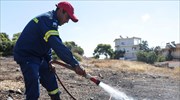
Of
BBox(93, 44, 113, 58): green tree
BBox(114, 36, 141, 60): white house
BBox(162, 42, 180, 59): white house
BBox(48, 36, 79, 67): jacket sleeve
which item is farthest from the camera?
BBox(114, 36, 141, 60): white house

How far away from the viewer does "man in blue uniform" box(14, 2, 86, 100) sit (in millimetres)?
4871

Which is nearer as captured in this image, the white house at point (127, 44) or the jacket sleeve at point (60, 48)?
the jacket sleeve at point (60, 48)

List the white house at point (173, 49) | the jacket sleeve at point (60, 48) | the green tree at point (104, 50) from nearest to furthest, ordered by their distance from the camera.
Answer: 1. the jacket sleeve at point (60, 48)
2. the green tree at point (104, 50)
3. the white house at point (173, 49)

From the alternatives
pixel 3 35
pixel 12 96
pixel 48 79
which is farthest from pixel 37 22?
pixel 3 35

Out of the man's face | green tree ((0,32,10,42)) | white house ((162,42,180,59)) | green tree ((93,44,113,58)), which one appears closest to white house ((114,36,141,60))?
white house ((162,42,180,59))

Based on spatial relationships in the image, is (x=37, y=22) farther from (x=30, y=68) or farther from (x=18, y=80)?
(x=18, y=80)

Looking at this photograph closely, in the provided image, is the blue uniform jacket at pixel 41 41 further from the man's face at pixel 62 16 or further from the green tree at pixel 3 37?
the green tree at pixel 3 37

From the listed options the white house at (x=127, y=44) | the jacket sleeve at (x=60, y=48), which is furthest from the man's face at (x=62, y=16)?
the white house at (x=127, y=44)

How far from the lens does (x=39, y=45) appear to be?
5168 millimetres

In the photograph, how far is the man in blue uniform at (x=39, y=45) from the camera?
4871 mm

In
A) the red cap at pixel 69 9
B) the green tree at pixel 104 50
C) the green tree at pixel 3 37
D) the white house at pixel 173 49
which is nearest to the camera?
the red cap at pixel 69 9

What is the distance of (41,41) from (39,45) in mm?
74

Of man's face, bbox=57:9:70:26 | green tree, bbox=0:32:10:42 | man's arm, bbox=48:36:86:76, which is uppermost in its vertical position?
green tree, bbox=0:32:10:42

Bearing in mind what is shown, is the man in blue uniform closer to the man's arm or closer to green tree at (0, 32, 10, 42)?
the man's arm
